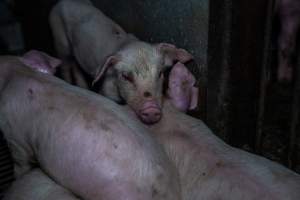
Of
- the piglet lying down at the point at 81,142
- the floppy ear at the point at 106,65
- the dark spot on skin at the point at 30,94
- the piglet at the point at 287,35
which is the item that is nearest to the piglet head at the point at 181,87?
the floppy ear at the point at 106,65

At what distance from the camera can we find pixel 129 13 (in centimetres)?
387

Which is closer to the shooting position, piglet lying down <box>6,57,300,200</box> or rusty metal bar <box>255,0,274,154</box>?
piglet lying down <box>6,57,300,200</box>

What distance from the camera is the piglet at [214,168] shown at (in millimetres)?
2359

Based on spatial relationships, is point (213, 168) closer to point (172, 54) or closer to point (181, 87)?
point (181, 87)

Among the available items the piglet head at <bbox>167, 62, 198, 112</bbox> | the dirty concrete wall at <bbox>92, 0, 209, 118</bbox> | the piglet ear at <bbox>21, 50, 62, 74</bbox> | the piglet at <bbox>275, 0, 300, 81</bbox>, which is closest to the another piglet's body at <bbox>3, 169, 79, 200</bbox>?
the piglet ear at <bbox>21, 50, 62, 74</bbox>

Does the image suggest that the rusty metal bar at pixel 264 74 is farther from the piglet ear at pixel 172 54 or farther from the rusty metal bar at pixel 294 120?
the piglet ear at pixel 172 54

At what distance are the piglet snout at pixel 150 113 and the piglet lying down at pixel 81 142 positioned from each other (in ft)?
0.91

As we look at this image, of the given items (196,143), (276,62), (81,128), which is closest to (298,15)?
(276,62)

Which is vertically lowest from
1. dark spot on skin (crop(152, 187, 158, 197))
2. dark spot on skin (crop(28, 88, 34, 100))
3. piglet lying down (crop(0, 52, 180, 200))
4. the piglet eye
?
dark spot on skin (crop(152, 187, 158, 197))

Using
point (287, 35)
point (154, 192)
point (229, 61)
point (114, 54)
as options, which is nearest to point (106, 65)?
point (114, 54)

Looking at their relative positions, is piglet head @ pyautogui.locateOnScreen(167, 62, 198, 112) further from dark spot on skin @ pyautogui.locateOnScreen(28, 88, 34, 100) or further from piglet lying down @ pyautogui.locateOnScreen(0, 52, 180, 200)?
dark spot on skin @ pyautogui.locateOnScreen(28, 88, 34, 100)

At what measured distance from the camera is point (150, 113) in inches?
117

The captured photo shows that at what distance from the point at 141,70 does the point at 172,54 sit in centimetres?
24

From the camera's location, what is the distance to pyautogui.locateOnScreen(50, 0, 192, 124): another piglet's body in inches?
125
